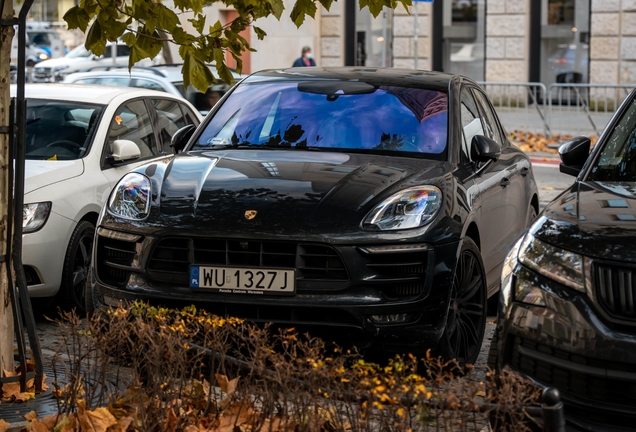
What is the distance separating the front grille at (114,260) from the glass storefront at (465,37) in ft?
73.4

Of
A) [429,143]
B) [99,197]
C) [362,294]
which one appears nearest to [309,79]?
[429,143]

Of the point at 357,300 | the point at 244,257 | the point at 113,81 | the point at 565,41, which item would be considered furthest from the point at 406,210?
the point at 565,41

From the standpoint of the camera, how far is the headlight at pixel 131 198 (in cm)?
561

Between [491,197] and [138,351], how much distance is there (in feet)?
10.4

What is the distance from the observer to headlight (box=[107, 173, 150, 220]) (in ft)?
18.4

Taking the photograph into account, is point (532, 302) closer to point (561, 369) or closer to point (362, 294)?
point (561, 369)

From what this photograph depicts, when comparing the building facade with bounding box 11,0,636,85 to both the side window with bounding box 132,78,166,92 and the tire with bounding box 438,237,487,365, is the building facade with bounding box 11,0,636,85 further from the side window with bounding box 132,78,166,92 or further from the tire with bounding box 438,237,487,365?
the tire with bounding box 438,237,487,365

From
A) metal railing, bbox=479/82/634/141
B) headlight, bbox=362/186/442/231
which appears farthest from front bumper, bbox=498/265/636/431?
metal railing, bbox=479/82/634/141

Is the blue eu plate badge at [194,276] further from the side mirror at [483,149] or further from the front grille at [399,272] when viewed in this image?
the side mirror at [483,149]

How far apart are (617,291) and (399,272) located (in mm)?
1401

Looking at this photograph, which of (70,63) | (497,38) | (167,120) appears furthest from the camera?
(70,63)

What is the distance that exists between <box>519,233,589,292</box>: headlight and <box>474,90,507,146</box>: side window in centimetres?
305

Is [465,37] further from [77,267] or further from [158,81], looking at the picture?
[77,267]

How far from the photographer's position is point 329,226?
5223 mm
